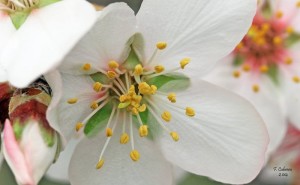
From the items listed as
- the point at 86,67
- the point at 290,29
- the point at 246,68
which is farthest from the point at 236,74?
the point at 86,67

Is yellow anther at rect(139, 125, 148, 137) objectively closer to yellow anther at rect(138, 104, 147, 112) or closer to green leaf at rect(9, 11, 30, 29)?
yellow anther at rect(138, 104, 147, 112)

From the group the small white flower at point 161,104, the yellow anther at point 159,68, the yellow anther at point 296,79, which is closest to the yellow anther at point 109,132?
the small white flower at point 161,104

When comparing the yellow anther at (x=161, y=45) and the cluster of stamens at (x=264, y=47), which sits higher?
the yellow anther at (x=161, y=45)

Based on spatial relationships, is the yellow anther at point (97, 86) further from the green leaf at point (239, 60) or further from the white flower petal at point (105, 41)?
the green leaf at point (239, 60)

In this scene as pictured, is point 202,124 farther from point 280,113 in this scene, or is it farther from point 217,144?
point 280,113

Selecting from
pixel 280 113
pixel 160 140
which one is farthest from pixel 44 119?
pixel 280 113
